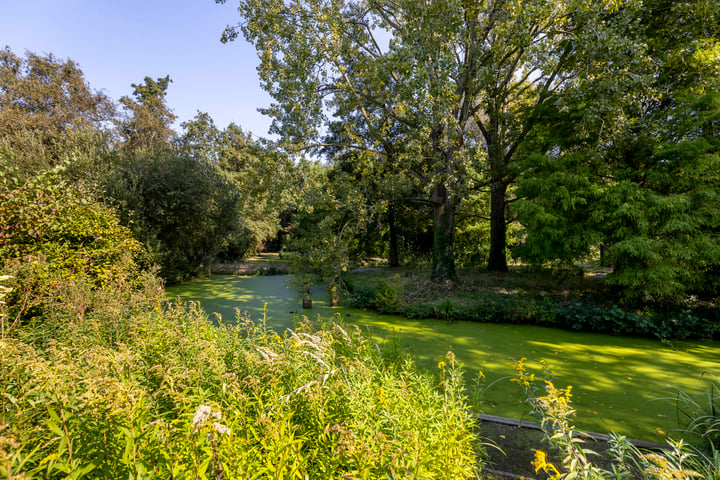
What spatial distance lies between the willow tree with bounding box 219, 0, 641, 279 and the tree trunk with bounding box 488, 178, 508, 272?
1.95 feet

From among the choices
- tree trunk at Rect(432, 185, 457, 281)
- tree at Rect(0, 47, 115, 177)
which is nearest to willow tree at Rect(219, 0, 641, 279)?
tree trunk at Rect(432, 185, 457, 281)

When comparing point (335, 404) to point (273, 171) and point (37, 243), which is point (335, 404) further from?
point (273, 171)

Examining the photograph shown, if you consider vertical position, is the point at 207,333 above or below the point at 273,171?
below

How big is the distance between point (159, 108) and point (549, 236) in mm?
22412

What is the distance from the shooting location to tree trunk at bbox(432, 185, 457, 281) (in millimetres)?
9133

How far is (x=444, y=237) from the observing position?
9219mm

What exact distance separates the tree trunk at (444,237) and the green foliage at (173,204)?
25.9 ft

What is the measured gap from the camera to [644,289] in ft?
19.5

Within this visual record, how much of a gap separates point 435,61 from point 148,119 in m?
17.1

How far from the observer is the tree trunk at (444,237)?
9133 millimetres

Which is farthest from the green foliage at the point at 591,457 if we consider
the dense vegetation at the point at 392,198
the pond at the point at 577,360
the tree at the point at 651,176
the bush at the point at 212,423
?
the tree at the point at 651,176

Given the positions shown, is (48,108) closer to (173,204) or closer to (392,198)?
(173,204)

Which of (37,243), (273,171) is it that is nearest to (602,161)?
(273,171)

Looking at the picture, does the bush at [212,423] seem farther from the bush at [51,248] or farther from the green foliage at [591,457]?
the bush at [51,248]
